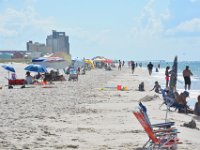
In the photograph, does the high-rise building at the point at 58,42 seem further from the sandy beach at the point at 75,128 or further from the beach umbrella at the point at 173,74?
the sandy beach at the point at 75,128

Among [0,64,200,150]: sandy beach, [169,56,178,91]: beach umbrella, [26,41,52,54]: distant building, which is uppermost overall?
[26,41,52,54]: distant building

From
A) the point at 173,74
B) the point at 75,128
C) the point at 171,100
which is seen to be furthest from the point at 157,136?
the point at 173,74

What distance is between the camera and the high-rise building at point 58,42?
17625 centimetres

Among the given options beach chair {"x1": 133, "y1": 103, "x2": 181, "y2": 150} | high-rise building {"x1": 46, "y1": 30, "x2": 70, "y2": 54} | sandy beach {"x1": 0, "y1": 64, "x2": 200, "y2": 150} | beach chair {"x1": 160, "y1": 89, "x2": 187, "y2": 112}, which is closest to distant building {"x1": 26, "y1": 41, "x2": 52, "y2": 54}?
high-rise building {"x1": 46, "y1": 30, "x2": 70, "y2": 54}

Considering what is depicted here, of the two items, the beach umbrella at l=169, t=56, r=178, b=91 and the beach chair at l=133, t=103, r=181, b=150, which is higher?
the beach umbrella at l=169, t=56, r=178, b=91

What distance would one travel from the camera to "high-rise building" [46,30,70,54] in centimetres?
17625

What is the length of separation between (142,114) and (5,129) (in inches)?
120

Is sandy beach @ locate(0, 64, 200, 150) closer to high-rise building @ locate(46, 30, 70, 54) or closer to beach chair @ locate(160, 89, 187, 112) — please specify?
beach chair @ locate(160, 89, 187, 112)

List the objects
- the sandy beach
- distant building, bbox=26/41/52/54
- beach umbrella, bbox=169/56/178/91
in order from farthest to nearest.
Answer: distant building, bbox=26/41/52/54 < beach umbrella, bbox=169/56/178/91 < the sandy beach

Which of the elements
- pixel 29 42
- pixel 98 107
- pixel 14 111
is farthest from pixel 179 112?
pixel 29 42

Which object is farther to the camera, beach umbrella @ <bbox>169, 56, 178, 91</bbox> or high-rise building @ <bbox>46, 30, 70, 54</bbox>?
high-rise building @ <bbox>46, 30, 70, 54</bbox>

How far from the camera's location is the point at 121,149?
7.40 meters

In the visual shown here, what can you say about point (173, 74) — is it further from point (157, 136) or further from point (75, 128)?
point (157, 136)

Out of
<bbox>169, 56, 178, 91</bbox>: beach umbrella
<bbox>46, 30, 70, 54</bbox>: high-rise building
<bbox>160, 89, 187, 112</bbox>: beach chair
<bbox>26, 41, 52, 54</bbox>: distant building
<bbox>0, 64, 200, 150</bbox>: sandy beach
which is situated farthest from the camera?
<bbox>46, 30, 70, 54</bbox>: high-rise building
